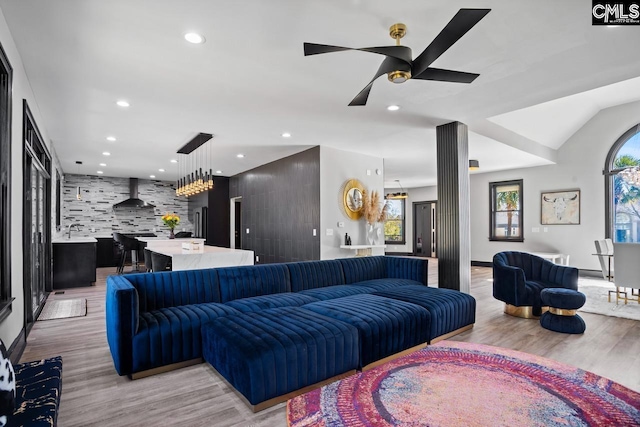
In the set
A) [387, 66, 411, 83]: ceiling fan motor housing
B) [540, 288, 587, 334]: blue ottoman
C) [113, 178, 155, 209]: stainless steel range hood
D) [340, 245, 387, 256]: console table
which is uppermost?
[387, 66, 411, 83]: ceiling fan motor housing

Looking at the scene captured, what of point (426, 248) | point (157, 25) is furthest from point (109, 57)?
point (426, 248)

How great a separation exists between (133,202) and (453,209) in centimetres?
942

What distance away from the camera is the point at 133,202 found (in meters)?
10.4

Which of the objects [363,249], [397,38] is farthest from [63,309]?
[397,38]

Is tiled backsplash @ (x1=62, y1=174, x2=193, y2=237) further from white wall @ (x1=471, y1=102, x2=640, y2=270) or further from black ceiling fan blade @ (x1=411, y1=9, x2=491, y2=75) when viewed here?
white wall @ (x1=471, y1=102, x2=640, y2=270)

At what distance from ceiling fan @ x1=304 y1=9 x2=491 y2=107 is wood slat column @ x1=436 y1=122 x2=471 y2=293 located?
2535 mm

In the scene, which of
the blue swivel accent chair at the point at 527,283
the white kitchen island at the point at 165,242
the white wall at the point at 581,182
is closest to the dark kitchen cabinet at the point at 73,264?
the white kitchen island at the point at 165,242

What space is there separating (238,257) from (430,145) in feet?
13.8

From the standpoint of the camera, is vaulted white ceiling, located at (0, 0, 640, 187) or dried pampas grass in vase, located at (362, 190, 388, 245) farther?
dried pampas grass in vase, located at (362, 190, 388, 245)

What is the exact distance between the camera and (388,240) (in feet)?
45.1

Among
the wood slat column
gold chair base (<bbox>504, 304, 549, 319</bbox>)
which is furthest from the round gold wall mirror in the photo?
gold chair base (<bbox>504, 304, 549, 319</bbox>)

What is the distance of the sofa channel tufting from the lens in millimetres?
2271

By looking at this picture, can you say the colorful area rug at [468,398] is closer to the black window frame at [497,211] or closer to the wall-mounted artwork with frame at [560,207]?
the wall-mounted artwork with frame at [560,207]

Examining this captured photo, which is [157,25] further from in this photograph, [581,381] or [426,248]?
[426,248]
